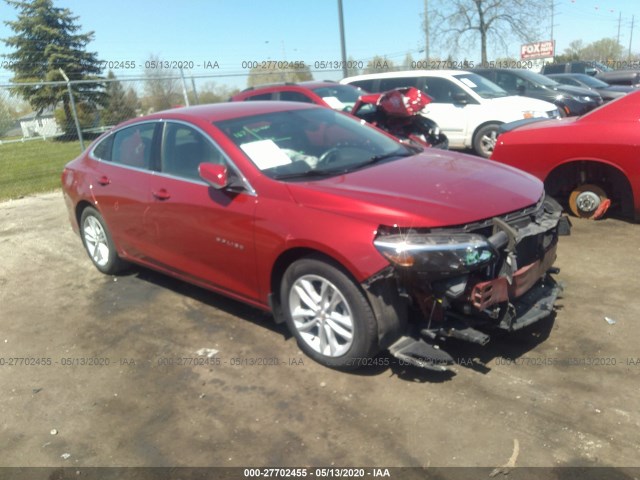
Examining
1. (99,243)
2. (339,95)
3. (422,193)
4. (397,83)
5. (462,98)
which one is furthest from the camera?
(397,83)

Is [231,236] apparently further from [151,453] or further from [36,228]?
[36,228]

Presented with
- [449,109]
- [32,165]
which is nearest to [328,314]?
[449,109]

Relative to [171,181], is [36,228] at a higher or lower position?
lower

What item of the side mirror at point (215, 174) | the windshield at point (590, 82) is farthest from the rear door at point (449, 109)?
the windshield at point (590, 82)

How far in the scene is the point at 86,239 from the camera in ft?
19.2

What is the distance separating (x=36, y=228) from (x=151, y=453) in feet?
19.8

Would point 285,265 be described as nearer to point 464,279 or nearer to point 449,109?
point 464,279

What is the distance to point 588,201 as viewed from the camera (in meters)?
6.21

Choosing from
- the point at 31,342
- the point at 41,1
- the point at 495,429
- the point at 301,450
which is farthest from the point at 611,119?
the point at 41,1

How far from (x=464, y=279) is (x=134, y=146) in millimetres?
3201

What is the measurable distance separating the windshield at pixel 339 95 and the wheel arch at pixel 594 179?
4.74 metres

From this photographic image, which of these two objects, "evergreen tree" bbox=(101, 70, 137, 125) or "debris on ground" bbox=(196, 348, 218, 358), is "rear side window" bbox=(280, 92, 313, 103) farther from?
"evergreen tree" bbox=(101, 70, 137, 125)

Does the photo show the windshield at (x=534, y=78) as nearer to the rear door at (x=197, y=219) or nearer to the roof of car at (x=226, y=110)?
the roof of car at (x=226, y=110)

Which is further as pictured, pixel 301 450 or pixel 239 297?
pixel 239 297
